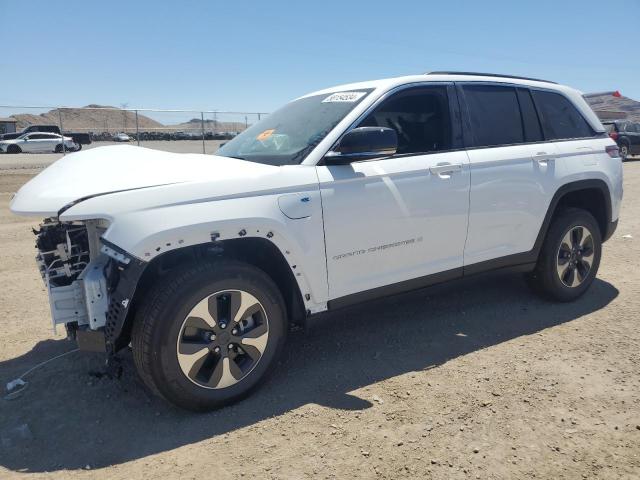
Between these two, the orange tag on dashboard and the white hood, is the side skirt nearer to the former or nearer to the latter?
the white hood

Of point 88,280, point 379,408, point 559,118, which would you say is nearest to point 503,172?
point 559,118

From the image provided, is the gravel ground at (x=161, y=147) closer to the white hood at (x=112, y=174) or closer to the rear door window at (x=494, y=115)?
the rear door window at (x=494, y=115)

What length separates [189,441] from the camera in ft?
8.97

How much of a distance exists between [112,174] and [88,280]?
63 cm

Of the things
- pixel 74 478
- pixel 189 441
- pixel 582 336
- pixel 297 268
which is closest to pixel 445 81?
pixel 297 268

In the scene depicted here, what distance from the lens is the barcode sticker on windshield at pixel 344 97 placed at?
3564 mm

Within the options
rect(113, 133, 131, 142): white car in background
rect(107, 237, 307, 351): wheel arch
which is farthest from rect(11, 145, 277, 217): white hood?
rect(113, 133, 131, 142): white car in background

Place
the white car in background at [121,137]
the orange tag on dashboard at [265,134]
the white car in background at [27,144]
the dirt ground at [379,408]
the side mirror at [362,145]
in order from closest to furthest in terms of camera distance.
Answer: the dirt ground at [379,408] < the side mirror at [362,145] < the orange tag on dashboard at [265,134] < the white car in background at [121,137] < the white car in background at [27,144]

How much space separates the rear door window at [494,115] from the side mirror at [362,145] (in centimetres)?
110

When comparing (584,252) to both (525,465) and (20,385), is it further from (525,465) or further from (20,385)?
(20,385)

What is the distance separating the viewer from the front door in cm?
321

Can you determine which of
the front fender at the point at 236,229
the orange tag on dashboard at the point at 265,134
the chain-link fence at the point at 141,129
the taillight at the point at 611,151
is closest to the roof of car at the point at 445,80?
the orange tag on dashboard at the point at 265,134

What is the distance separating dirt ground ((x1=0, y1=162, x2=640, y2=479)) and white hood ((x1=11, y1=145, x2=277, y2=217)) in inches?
48.1

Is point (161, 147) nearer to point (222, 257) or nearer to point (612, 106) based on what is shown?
point (222, 257)
